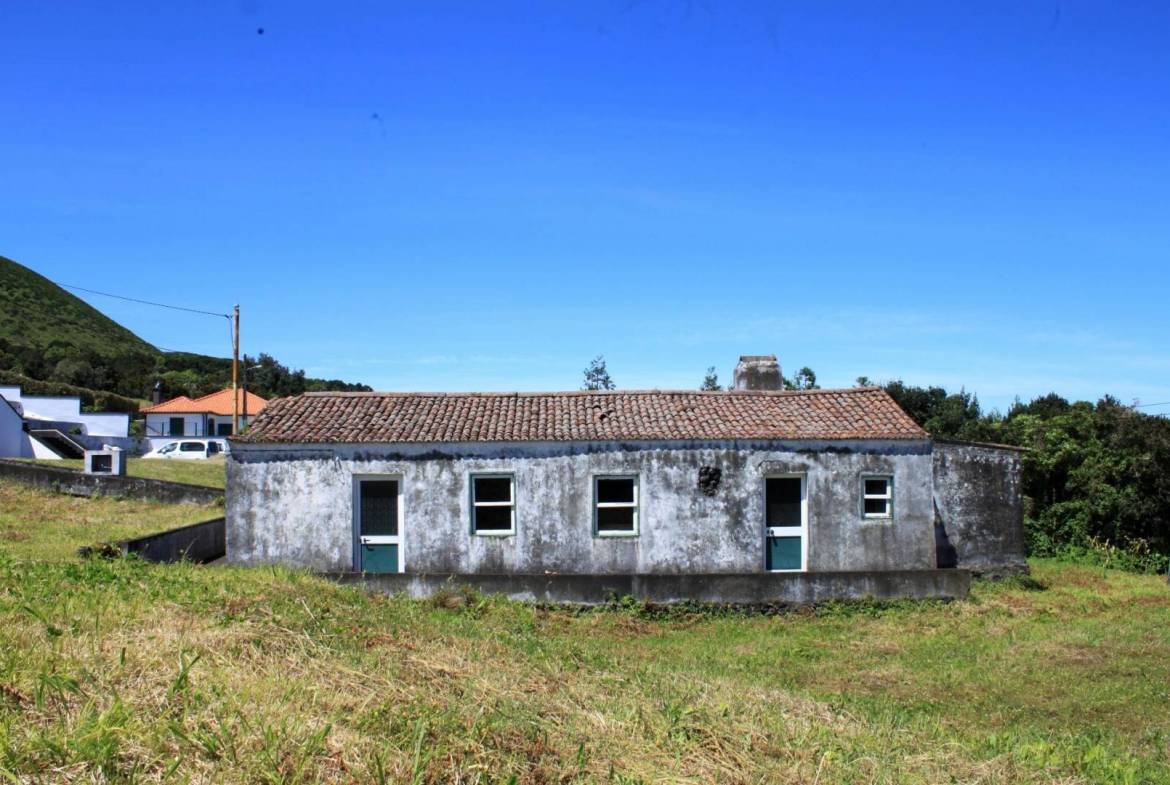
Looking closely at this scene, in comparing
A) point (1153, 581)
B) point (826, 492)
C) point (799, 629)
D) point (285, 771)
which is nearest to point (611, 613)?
point (799, 629)

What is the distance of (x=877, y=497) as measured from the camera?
62.2 feet

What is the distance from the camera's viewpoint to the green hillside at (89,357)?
76062 millimetres

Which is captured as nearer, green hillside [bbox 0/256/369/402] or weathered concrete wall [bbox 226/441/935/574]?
weathered concrete wall [bbox 226/441/935/574]

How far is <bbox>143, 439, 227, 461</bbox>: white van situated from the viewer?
150ft

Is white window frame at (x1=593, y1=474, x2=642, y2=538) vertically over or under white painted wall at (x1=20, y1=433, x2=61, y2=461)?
under

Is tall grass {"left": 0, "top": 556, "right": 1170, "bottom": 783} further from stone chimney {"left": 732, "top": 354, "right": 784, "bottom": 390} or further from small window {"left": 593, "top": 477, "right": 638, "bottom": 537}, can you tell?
stone chimney {"left": 732, "top": 354, "right": 784, "bottom": 390}

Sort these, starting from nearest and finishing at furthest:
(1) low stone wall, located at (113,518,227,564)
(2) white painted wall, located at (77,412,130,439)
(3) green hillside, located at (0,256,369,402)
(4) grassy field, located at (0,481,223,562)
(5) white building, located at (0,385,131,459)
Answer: (1) low stone wall, located at (113,518,227,564), (4) grassy field, located at (0,481,223,562), (5) white building, located at (0,385,131,459), (2) white painted wall, located at (77,412,130,439), (3) green hillside, located at (0,256,369,402)

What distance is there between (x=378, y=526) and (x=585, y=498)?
408cm

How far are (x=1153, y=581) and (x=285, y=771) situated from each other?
75.1 ft

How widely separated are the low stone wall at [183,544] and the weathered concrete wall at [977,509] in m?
15.5

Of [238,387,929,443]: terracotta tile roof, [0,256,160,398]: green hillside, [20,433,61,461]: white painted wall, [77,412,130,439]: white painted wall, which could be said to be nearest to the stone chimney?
[238,387,929,443]: terracotta tile roof

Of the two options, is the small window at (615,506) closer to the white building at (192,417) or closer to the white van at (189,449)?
the white van at (189,449)

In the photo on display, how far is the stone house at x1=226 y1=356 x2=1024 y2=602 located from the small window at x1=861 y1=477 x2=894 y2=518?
4 centimetres

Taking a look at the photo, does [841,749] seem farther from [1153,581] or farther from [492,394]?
[1153,581]
